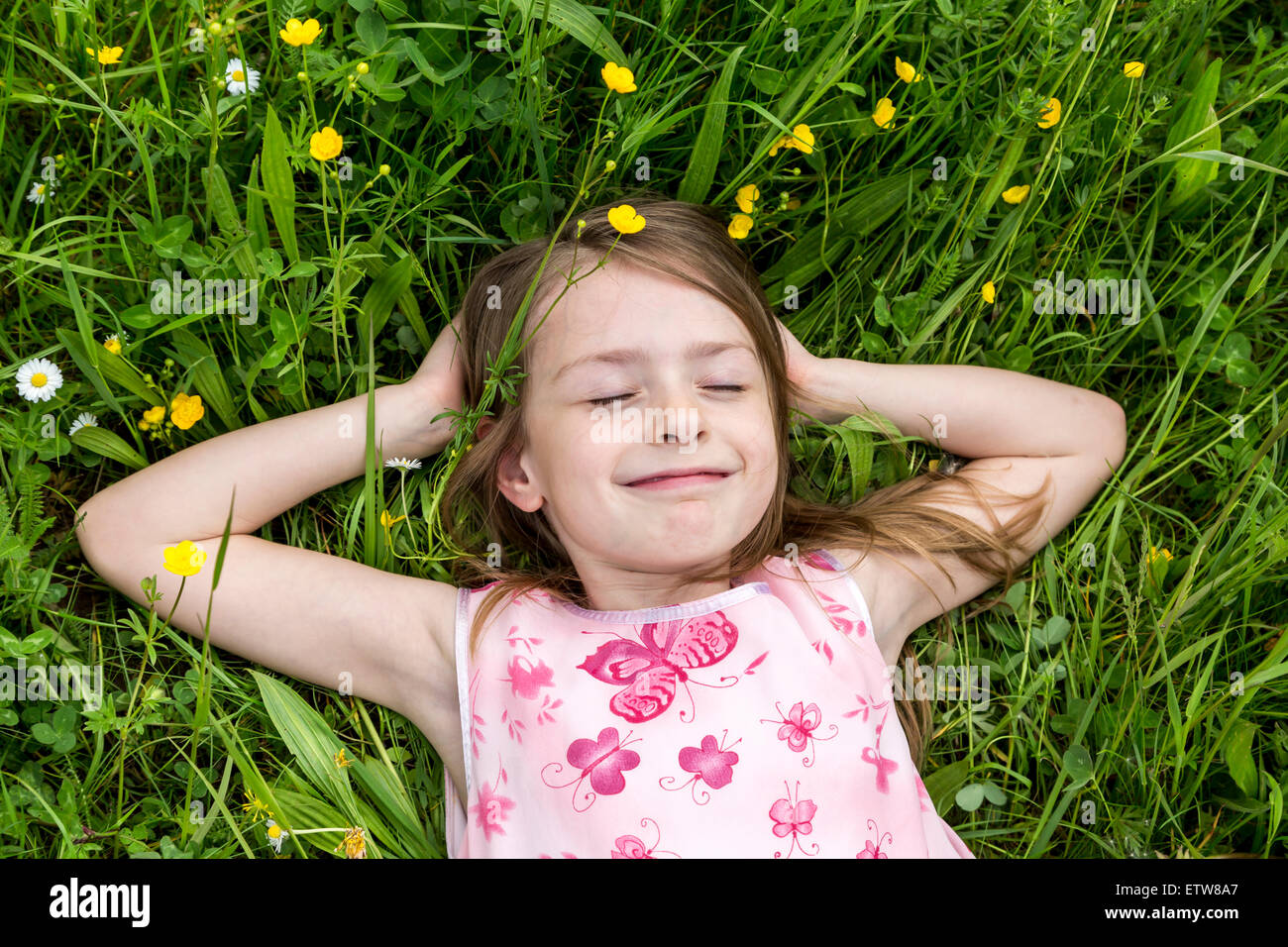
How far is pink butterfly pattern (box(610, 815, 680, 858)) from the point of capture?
1971 millimetres

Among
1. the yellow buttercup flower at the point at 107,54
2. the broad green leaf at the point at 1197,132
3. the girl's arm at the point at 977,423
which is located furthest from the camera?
the broad green leaf at the point at 1197,132

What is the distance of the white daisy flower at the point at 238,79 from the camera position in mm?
2283

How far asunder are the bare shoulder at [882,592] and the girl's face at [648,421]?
1.01 feet

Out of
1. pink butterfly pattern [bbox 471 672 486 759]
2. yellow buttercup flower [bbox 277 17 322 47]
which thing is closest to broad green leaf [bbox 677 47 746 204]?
yellow buttercup flower [bbox 277 17 322 47]

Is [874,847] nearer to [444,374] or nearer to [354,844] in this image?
[354,844]

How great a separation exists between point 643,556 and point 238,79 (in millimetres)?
1441

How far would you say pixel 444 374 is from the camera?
7.72ft

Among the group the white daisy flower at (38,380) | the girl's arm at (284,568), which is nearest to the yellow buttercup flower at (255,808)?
the girl's arm at (284,568)

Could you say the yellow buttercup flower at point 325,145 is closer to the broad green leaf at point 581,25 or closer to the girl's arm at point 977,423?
the broad green leaf at point 581,25

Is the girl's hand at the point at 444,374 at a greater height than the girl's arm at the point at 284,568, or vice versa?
the girl's hand at the point at 444,374

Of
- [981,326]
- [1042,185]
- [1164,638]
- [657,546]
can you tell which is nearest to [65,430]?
[657,546]

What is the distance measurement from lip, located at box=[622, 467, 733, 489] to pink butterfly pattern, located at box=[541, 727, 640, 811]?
509 millimetres

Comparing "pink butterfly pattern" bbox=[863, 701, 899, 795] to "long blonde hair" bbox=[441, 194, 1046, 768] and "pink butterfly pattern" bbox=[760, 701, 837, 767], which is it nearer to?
"pink butterfly pattern" bbox=[760, 701, 837, 767]

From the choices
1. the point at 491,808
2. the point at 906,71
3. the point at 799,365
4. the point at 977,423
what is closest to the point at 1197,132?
the point at 906,71
